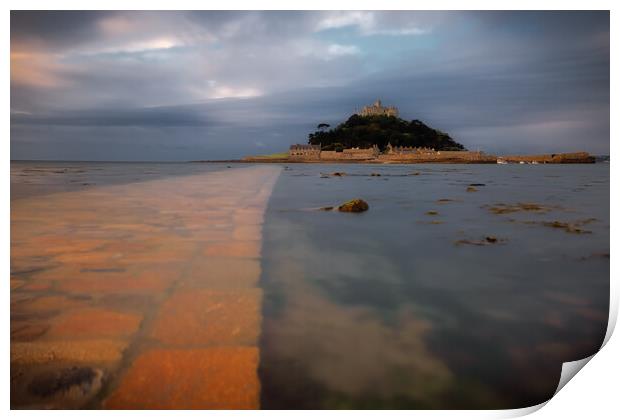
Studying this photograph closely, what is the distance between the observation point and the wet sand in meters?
1.38

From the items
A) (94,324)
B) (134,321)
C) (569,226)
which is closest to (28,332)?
(94,324)

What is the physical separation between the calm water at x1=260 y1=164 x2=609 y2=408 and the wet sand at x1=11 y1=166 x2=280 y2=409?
0.51ft

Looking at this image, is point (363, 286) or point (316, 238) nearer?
→ point (363, 286)

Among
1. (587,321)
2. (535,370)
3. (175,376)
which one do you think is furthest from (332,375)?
(587,321)

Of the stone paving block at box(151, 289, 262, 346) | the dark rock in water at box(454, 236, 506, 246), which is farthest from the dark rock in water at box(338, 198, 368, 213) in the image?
the stone paving block at box(151, 289, 262, 346)

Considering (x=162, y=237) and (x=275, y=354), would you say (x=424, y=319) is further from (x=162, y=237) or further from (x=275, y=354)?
(x=162, y=237)

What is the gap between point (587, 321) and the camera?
2029 mm

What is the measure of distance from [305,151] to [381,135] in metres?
13.8

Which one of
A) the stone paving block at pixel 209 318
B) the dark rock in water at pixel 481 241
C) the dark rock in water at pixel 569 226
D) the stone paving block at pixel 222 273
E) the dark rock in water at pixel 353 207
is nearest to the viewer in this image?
the stone paving block at pixel 209 318

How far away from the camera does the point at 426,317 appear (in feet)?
6.39

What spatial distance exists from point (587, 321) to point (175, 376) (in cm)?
200

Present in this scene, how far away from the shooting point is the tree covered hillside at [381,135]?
65812 millimetres

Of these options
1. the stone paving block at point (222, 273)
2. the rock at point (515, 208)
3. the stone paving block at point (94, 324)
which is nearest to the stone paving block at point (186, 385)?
the stone paving block at point (94, 324)

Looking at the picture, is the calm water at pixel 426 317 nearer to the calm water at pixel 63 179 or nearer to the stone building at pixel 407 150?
the calm water at pixel 63 179
